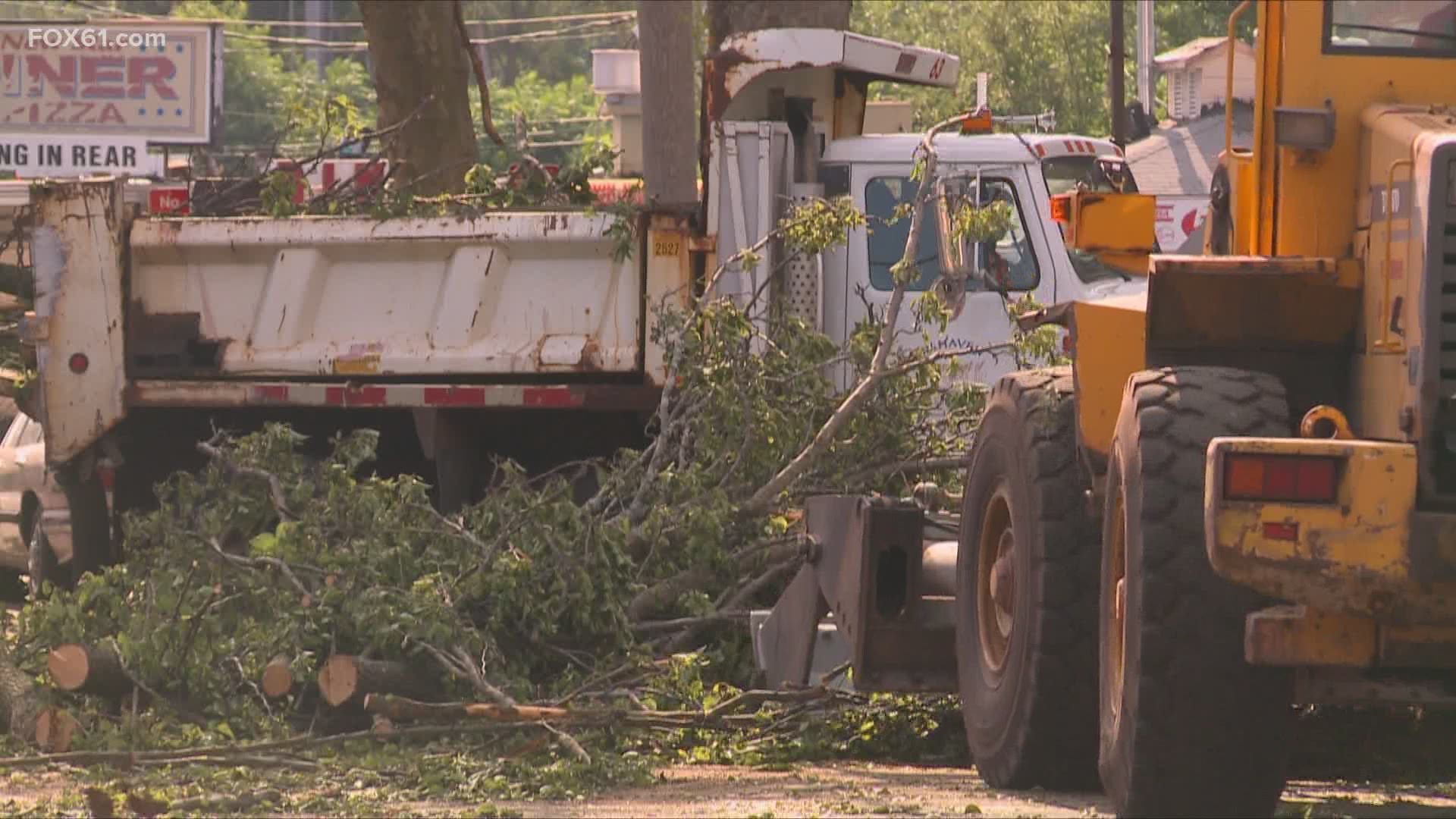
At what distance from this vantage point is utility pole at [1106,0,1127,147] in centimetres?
3375

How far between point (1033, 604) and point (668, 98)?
9784mm

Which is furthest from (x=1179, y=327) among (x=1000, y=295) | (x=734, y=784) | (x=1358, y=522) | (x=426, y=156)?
(x=426, y=156)

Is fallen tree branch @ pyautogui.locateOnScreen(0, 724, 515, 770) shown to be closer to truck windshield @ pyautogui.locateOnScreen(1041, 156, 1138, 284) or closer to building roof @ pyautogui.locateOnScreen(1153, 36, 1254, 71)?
truck windshield @ pyautogui.locateOnScreen(1041, 156, 1138, 284)

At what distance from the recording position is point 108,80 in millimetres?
39094

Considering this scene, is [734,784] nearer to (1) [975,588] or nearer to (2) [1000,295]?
(1) [975,588]

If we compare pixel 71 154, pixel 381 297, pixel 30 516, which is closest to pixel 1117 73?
pixel 71 154

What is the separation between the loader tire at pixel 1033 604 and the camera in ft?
20.3

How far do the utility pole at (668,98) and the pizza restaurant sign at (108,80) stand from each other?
77.8ft

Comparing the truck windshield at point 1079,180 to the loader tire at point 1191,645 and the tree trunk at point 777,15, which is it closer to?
the tree trunk at point 777,15

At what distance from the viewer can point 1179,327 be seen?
5.68 m

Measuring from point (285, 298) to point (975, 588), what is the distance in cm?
448

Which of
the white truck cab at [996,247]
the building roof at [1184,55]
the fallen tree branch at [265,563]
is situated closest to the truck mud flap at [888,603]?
the fallen tree branch at [265,563]

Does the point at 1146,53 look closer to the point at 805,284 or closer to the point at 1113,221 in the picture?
the point at 805,284

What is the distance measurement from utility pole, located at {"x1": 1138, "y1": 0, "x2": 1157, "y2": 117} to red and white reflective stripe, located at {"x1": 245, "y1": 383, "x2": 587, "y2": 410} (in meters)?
28.6
